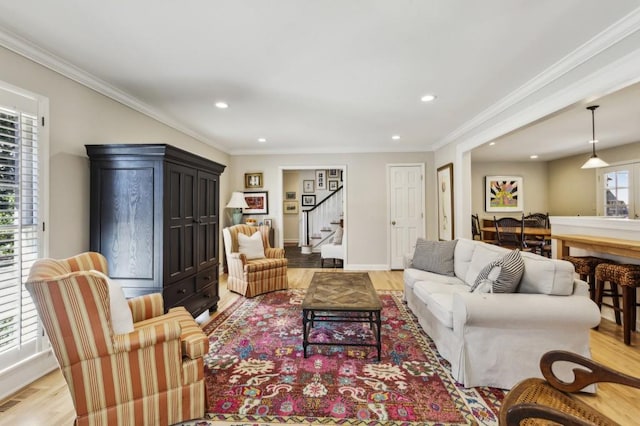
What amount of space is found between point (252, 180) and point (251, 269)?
2419 millimetres

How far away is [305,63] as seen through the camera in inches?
92.3

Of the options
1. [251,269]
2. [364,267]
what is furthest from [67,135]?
[364,267]

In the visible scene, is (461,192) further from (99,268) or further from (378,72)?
(99,268)

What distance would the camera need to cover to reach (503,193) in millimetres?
7469

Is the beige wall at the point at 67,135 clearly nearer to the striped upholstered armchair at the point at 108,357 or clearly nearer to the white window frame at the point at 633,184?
the striped upholstered armchair at the point at 108,357

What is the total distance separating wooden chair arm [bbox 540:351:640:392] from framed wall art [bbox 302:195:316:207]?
7875 mm

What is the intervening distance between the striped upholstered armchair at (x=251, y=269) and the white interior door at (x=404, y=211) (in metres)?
2.39

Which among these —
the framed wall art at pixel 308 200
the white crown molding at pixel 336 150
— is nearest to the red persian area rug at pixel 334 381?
the white crown molding at pixel 336 150

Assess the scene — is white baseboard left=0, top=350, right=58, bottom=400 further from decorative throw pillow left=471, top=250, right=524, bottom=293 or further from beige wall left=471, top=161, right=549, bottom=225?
beige wall left=471, top=161, right=549, bottom=225

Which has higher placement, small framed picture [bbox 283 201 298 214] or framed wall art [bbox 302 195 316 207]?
framed wall art [bbox 302 195 316 207]

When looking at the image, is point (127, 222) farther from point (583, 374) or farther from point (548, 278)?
point (548, 278)

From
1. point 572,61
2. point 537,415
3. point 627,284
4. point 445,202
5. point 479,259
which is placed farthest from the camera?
point 445,202

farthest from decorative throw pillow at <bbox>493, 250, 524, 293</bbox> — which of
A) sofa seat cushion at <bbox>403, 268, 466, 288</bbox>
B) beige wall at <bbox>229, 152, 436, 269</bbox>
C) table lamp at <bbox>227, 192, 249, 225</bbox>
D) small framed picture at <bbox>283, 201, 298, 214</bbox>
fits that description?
small framed picture at <bbox>283, 201, 298, 214</bbox>

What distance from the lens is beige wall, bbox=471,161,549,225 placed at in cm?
751
